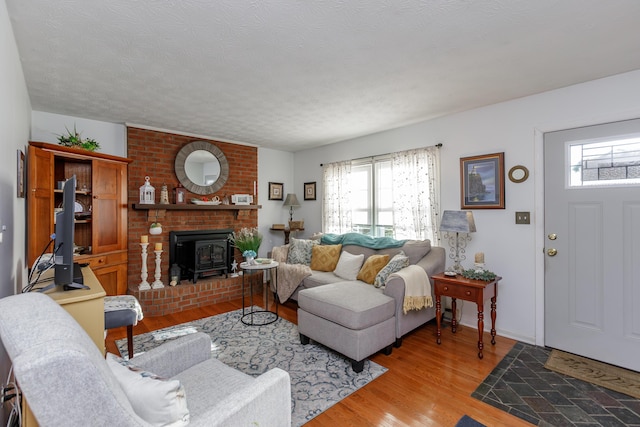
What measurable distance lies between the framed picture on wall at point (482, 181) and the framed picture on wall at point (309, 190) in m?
2.55

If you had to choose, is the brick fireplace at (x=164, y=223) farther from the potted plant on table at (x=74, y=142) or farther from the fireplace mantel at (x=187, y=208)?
→ the potted plant on table at (x=74, y=142)

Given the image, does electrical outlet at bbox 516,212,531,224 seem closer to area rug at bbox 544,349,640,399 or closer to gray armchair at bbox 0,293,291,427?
area rug at bbox 544,349,640,399

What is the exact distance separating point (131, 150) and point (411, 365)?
4084mm

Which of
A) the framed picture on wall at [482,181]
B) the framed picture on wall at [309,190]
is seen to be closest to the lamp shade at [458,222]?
the framed picture on wall at [482,181]

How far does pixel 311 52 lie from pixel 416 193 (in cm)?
228

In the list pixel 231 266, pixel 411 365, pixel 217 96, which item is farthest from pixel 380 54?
pixel 231 266

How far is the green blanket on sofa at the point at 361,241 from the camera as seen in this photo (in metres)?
3.76

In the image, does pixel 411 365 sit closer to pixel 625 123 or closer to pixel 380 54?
pixel 380 54

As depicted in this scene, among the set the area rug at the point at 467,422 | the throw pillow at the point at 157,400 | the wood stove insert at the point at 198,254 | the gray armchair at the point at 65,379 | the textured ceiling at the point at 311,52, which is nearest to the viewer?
the gray armchair at the point at 65,379

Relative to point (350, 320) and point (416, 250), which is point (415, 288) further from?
point (350, 320)

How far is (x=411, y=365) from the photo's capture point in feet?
8.38

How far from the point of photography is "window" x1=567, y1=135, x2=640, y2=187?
247 centimetres

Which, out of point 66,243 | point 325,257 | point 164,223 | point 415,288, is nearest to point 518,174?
point 415,288

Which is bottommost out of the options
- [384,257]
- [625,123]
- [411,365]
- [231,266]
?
[411,365]
